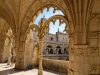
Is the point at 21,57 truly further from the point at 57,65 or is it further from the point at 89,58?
the point at 89,58

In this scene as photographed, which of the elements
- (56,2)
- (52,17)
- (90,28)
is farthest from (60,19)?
(90,28)

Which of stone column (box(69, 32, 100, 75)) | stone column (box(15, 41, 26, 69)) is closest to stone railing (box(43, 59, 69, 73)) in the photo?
stone column (box(15, 41, 26, 69))

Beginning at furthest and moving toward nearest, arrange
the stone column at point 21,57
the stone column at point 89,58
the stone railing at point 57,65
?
1. the stone column at point 21,57
2. the stone railing at point 57,65
3. the stone column at point 89,58

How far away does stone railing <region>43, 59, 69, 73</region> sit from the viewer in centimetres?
857

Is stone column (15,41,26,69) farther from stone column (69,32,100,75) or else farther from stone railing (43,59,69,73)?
stone column (69,32,100,75)

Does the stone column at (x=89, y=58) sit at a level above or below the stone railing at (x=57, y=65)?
above

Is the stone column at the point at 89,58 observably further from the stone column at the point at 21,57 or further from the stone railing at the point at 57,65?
the stone column at the point at 21,57

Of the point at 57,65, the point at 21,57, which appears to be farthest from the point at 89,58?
the point at 21,57

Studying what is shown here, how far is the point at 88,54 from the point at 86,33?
68cm

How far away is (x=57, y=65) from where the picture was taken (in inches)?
361

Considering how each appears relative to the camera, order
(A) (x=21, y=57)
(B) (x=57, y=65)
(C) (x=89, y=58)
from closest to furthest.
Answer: (C) (x=89, y=58)
(B) (x=57, y=65)
(A) (x=21, y=57)

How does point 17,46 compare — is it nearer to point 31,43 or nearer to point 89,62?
point 31,43

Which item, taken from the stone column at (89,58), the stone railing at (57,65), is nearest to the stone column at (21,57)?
the stone railing at (57,65)

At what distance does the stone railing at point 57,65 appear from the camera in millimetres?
8568
